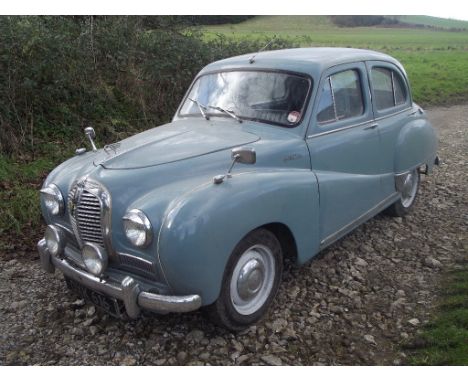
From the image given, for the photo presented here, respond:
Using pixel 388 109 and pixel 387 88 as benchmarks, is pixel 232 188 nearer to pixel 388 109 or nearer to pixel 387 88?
pixel 388 109

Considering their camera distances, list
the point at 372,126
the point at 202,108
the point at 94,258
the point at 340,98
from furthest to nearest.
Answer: the point at 372,126 < the point at 202,108 < the point at 340,98 < the point at 94,258

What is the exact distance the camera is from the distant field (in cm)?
1086

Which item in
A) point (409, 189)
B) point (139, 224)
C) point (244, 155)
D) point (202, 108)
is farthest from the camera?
point (409, 189)

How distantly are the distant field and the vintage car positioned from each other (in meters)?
6.48

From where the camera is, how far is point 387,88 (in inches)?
178

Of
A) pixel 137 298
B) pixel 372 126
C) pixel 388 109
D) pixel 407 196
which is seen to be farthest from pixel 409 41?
pixel 137 298

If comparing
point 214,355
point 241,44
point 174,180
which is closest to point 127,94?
point 241,44

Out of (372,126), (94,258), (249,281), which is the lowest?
(249,281)

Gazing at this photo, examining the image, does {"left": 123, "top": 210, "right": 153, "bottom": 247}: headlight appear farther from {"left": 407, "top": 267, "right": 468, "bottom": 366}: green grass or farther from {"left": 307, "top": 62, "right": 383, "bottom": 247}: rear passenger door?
{"left": 407, "top": 267, "right": 468, "bottom": 366}: green grass

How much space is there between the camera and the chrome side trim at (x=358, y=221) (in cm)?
353

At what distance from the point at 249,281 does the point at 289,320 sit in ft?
1.58

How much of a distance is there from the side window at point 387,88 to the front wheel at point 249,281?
6.68 feet

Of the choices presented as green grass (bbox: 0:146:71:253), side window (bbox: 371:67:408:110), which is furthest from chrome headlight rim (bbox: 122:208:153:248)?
side window (bbox: 371:67:408:110)

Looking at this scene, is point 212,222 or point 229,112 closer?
point 212,222
